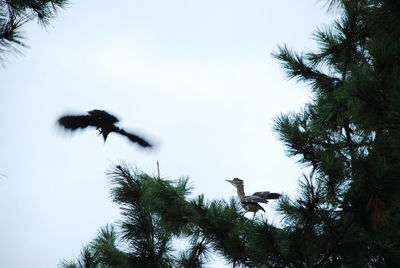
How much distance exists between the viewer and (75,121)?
5465 millimetres

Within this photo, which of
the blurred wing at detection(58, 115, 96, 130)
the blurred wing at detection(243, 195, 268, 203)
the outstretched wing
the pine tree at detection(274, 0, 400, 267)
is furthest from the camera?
the outstretched wing

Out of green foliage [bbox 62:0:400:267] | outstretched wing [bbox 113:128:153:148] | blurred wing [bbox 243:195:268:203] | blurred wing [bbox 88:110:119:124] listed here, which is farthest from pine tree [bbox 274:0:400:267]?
blurred wing [bbox 88:110:119:124]

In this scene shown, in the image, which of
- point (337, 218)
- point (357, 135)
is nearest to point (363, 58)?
point (357, 135)

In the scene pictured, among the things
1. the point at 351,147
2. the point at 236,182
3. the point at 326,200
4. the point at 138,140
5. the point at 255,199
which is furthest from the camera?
the point at 138,140

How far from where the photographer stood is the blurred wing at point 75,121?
5.39m

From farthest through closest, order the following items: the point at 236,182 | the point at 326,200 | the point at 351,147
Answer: the point at 236,182 → the point at 351,147 → the point at 326,200

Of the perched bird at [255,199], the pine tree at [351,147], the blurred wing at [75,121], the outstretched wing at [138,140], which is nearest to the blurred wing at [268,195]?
the perched bird at [255,199]

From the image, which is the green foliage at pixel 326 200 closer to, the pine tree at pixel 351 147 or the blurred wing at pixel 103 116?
the pine tree at pixel 351 147

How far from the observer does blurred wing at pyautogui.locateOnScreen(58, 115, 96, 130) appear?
5.39 meters

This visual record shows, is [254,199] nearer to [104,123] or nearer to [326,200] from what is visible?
[326,200]

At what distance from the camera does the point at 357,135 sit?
5.24 meters

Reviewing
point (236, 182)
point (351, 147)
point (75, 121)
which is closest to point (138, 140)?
point (75, 121)

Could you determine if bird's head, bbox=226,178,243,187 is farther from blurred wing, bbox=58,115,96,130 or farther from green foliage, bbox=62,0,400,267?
blurred wing, bbox=58,115,96,130

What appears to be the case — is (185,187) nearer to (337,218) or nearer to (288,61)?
(337,218)
